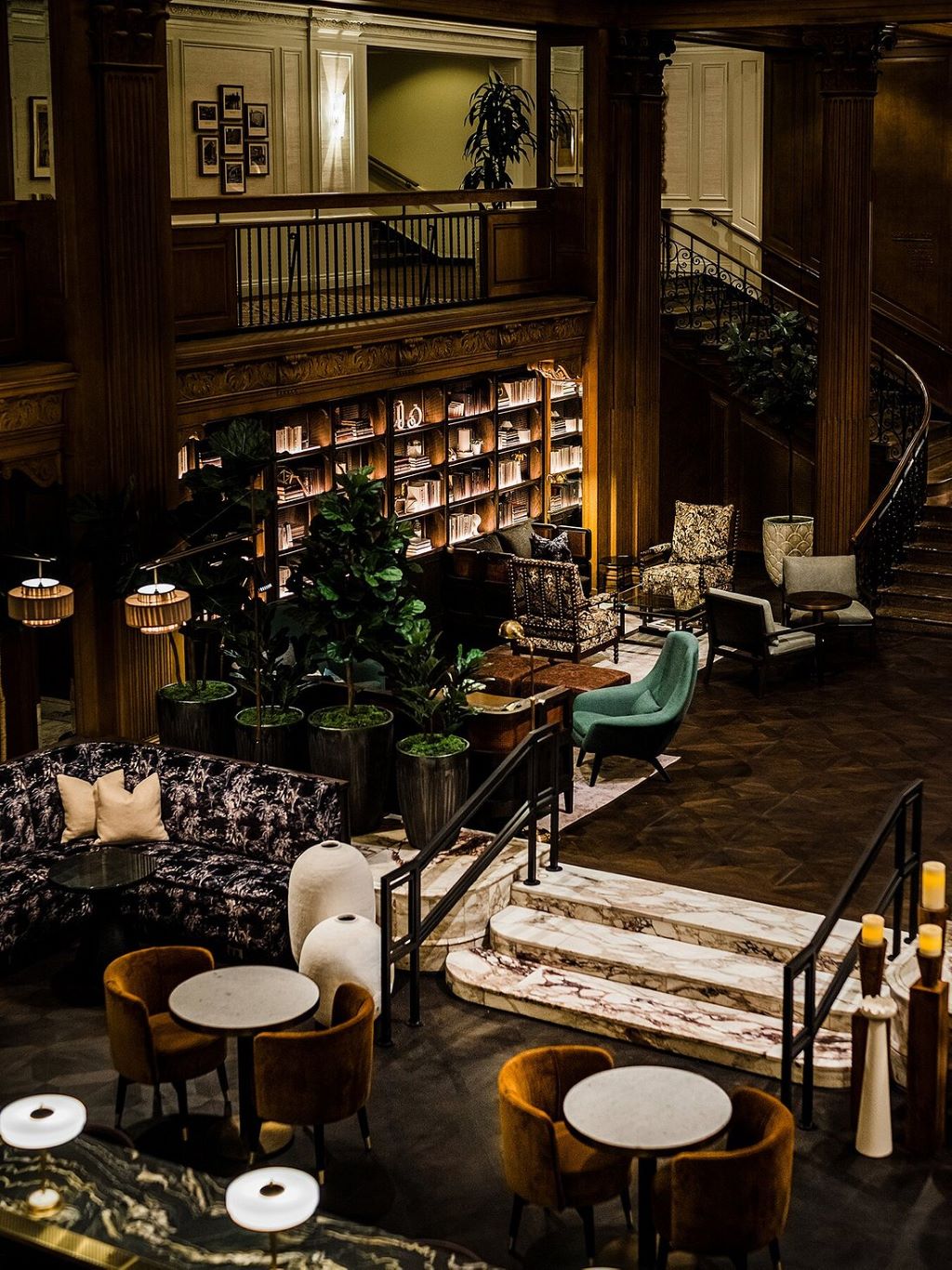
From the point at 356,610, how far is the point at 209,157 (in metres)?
6.28

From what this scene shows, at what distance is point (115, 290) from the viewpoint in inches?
368

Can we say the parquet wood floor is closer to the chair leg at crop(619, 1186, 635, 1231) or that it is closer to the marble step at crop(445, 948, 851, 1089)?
the marble step at crop(445, 948, 851, 1089)

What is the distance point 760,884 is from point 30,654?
4.39 m

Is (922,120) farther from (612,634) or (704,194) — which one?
(612,634)

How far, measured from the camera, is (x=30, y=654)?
32.9 feet

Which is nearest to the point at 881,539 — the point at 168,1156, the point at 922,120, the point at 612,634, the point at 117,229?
the point at 612,634

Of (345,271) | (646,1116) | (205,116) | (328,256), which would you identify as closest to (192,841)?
(646,1116)

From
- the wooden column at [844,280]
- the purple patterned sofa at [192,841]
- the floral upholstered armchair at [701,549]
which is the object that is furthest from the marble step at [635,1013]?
the wooden column at [844,280]

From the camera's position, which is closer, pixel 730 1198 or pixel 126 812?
pixel 730 1198

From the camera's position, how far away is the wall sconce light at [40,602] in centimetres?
825

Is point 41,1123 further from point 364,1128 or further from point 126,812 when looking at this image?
Answer: point 126,812

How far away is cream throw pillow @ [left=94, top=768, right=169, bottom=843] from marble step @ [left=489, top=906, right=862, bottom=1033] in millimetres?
1814

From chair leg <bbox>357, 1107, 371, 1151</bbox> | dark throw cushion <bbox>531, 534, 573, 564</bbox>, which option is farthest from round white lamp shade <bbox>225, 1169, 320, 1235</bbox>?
dark throw cushion <bbox>531, 534, 573, 564</bbox>

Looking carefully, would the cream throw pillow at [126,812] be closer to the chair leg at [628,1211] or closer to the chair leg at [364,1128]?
the chair leg at [364,1128]
